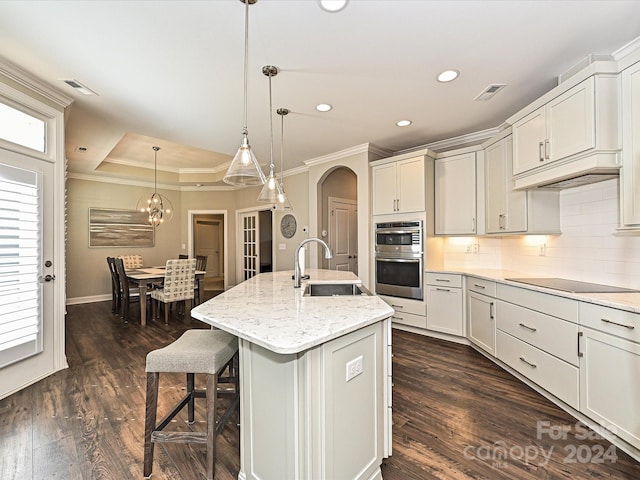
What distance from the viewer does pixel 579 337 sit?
203cm

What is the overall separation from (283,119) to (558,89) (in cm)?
251

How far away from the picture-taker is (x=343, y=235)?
560 centimetres

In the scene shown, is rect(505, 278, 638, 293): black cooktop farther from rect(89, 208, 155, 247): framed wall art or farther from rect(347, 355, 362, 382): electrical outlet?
rect(89, 208, 155, 247): framed wall art

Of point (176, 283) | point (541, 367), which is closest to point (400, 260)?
point (541, 367)

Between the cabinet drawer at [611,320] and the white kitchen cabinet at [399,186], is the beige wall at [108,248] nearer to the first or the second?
the white kitchen cabinet at [399,186]

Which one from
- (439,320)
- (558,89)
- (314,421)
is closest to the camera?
→ (314,421)

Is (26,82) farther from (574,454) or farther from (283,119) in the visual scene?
(574,454)

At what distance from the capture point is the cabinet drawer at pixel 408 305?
389cm

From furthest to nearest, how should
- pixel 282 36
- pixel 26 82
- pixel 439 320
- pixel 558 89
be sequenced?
1. pixel 439 320
2. pixel 26 82
3. pixel 558 89
4. pixel 282 36

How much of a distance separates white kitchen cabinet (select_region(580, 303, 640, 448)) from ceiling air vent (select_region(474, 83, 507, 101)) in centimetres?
195

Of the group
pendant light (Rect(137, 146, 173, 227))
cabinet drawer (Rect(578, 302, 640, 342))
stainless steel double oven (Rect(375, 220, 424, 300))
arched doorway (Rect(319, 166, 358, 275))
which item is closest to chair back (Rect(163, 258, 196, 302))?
pendant light (Rect(137, 146, 173, 227))

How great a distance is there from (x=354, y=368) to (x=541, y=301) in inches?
73.2

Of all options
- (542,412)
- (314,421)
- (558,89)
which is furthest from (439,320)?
(314,421)

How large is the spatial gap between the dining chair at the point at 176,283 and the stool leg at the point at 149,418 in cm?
313
